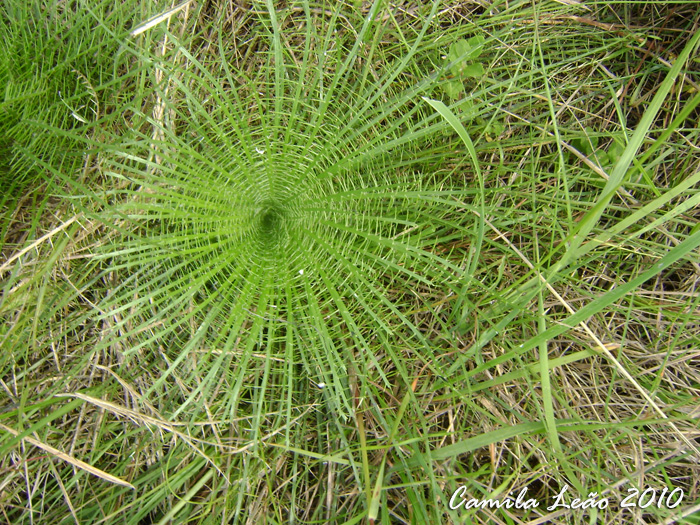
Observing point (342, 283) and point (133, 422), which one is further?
point (133, 422)

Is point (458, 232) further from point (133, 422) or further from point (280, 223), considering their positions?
point (133, 422)

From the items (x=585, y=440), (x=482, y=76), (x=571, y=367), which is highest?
(x=482, y=76)

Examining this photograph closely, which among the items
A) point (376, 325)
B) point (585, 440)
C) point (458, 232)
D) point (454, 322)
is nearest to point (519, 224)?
point (458, 232)

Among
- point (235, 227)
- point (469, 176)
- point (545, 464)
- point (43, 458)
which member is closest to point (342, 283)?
point (235, 227)

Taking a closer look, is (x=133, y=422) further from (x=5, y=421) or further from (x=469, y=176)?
(x=469, y=176)

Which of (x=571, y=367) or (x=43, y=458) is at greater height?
(x=43, y=458)

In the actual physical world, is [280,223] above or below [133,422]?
above
